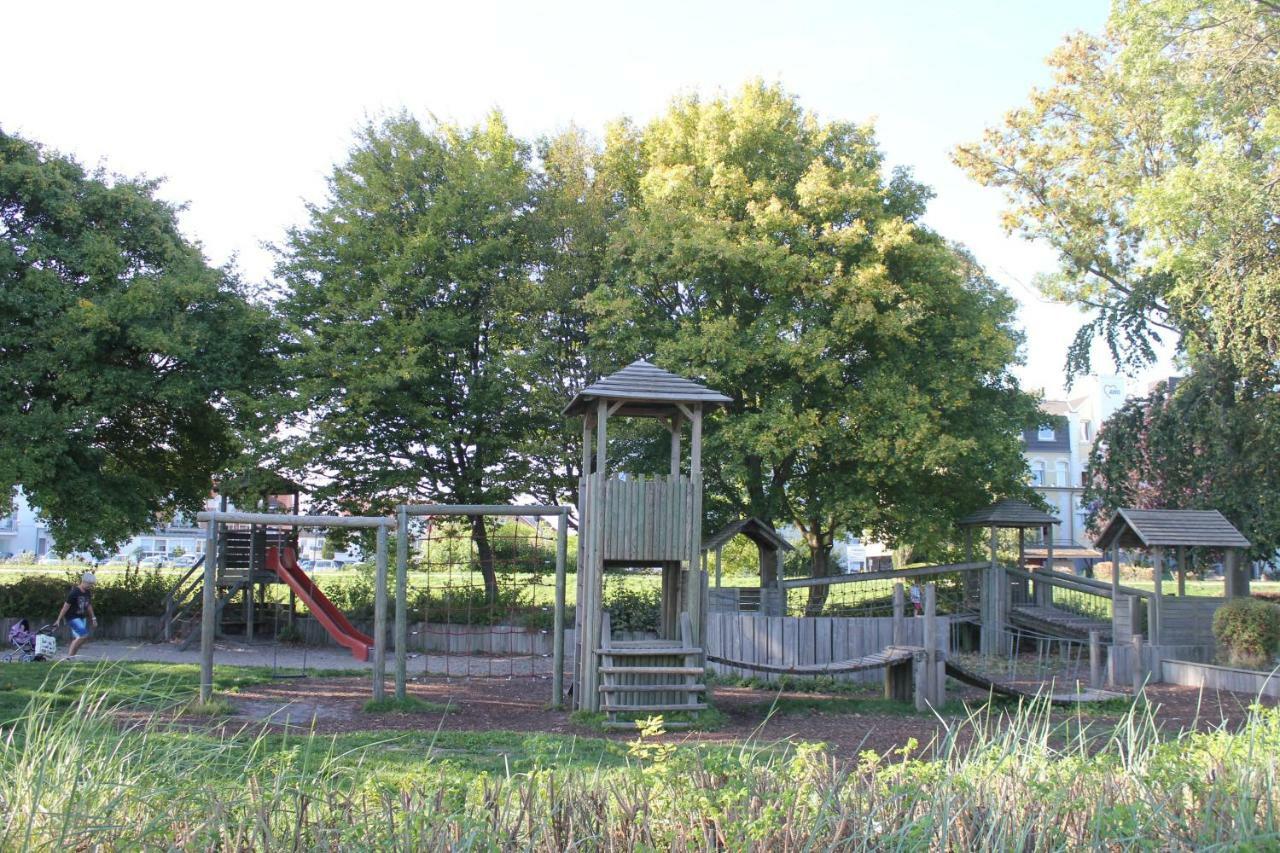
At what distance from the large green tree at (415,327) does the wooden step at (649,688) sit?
403 inches

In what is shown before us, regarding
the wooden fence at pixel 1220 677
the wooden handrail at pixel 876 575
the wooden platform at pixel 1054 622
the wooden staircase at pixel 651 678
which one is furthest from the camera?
the wooden platform at pixel 1054 622

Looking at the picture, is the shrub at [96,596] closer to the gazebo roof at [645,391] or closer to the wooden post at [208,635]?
the wooden post at [208,635]

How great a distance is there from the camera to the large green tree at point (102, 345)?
64.6ft

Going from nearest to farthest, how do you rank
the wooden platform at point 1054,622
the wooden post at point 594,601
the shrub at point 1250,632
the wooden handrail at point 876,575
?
the wooden post at point 594,601 → the shrub at point 1250,632 → the wooden handrail at point 876,575 → the wooden platform at point 1054,622

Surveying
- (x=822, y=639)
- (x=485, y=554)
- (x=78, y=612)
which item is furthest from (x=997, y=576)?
(x=78, y=612)

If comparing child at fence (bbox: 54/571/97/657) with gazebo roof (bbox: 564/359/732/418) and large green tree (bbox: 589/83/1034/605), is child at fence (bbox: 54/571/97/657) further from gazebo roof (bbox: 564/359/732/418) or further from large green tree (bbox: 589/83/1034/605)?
large green tree (bbox: 589/83/1034/605)

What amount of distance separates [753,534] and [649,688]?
837 centimetres

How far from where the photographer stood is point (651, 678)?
12.4 m

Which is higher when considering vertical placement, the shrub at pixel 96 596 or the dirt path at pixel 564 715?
the shrub at pixel 96 596

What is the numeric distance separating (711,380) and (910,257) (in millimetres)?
4883

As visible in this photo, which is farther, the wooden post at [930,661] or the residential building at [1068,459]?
the residential building at [1068,459]

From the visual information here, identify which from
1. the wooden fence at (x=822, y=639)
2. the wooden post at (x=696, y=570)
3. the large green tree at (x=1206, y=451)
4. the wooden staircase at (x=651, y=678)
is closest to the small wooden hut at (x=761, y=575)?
the wooden fence at (x=822, y=639)

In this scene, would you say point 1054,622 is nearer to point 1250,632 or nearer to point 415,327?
point 1250,632

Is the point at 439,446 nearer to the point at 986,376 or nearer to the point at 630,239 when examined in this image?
the point at 630,239
